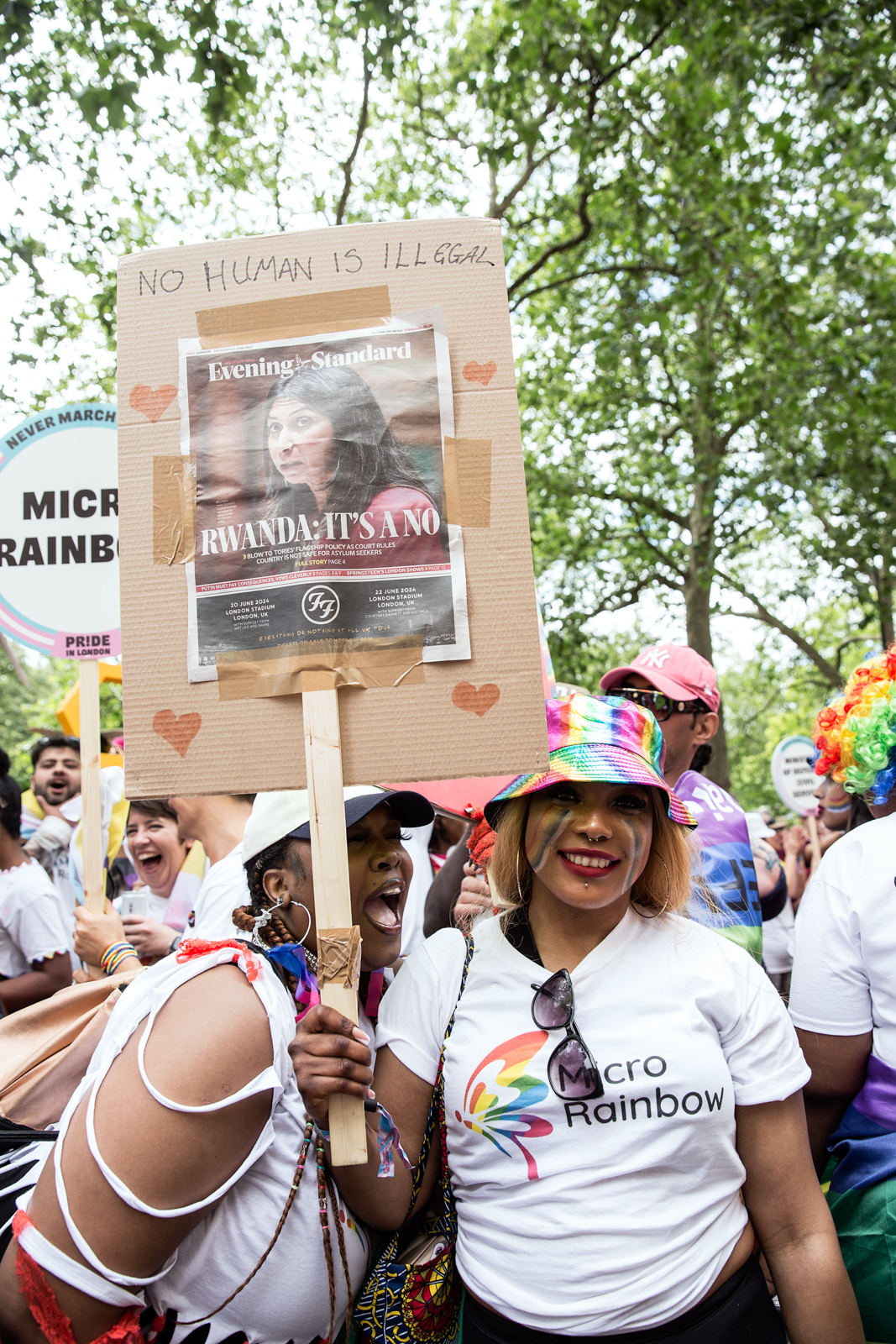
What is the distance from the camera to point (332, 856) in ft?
5.34

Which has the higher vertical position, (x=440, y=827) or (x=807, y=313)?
(x=807, y=313)

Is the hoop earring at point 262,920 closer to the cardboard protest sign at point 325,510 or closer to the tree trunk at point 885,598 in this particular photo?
the cardboard protest sign at point 325,510

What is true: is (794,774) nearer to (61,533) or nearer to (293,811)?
(61,533)

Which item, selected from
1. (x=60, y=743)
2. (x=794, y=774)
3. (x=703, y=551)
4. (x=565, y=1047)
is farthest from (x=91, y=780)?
(x=703, y=551)

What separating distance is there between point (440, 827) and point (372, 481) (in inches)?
128

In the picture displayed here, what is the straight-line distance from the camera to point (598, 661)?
1417 centimetres

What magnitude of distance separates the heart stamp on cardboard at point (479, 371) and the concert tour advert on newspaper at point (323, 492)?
4 centimetres

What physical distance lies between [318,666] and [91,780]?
1.30 metres

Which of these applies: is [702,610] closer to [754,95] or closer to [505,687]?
[754,95]

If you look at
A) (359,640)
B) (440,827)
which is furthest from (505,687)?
(440,827)

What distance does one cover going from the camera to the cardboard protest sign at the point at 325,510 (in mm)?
1719

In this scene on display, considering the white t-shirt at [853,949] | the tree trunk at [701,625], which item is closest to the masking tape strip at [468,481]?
the white t-shirt at [853,949]

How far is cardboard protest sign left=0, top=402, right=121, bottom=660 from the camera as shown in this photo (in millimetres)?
3086

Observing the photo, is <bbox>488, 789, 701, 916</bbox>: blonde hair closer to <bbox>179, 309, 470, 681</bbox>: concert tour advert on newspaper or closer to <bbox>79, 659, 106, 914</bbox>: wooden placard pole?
<bbox>179, 309, 470, 681</bbox>: concert tour advert on newspaper
